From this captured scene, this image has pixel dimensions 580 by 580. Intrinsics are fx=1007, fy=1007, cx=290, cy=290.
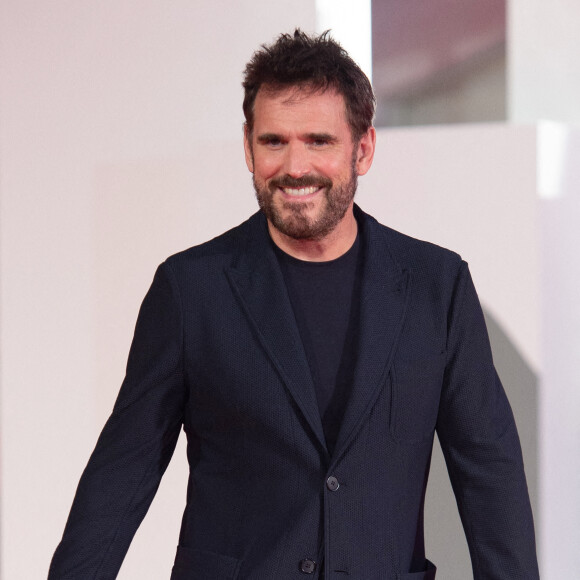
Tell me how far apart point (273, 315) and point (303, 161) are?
278 mm

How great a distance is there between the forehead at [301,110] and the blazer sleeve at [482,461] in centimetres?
40

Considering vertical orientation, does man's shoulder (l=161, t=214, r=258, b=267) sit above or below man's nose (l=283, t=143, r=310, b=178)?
below

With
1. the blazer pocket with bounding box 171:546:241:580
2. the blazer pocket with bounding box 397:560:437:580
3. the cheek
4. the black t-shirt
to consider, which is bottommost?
the blazer pocket with bounding box 397:560:437:580

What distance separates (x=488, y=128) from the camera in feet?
7.82

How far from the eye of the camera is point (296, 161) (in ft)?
5.83

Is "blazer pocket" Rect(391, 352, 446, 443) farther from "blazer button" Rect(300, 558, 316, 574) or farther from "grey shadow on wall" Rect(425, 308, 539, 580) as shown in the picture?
"grey shadow on wall" Rect(425, 308, 539, 580)

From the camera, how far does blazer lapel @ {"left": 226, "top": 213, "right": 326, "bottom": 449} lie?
5.68 feet

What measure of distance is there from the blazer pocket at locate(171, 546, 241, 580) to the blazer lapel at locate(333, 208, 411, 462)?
0.28 m

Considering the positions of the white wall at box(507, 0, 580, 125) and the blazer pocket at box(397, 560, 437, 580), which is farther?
the white wall at box(507, 0, 580, 125)

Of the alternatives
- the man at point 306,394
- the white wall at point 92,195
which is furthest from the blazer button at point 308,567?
the white wall at point 92,195

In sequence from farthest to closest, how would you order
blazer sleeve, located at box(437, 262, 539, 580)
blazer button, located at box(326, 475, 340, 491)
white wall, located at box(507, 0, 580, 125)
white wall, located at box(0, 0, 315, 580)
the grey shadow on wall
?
white wall, located at box(0, 0, 315, 580) < white wall, located at box(507, 0, 580, 125) < the grey shadow on wall < blazer sleeve, located at box(437, 262, 539, 580) < blazer button, located at box(326, 475, 340, 491)

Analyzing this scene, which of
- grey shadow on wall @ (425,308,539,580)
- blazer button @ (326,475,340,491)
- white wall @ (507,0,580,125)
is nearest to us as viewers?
blazer button @ (326,475,340,491)

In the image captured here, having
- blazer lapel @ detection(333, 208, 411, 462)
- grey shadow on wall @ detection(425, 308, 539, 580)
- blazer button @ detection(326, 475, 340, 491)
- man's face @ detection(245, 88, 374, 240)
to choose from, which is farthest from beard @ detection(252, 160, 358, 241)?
grey shadow on wall @ detection(425, 308, 539, 580)

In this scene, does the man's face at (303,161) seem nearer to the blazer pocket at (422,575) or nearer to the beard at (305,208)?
the beard at (305,208)
